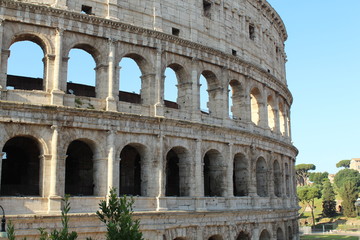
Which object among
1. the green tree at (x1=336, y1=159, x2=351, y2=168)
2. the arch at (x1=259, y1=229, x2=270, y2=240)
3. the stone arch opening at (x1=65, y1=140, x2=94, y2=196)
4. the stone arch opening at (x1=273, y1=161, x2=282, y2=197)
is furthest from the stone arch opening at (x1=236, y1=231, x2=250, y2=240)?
the green tree at (x1=336, y1=159, x2=351, y2=168)

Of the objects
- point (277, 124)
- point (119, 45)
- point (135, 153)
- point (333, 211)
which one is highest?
point (119, 45)

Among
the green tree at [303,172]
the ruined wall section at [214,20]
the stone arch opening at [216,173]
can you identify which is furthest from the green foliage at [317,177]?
the stone arch opening at [216,173]

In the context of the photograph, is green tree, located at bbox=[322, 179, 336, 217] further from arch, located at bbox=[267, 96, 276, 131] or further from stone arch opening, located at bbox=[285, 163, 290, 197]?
arch, located at bbox=[267, 96, 276, 131]

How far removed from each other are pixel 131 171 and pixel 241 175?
20.7ft

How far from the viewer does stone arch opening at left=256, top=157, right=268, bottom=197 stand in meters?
26.0

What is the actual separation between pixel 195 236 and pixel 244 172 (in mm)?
5202

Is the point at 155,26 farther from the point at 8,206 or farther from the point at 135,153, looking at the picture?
the point at 8,206

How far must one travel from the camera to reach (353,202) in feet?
217

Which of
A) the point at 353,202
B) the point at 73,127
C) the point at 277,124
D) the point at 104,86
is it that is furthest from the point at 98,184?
the point at 353,202

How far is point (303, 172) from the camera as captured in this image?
346ft

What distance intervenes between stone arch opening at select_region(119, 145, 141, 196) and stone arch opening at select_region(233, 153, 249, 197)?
560 centimetres

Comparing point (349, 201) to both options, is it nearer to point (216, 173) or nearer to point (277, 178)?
point (277, 178)

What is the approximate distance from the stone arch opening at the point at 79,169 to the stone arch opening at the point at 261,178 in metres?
10.3

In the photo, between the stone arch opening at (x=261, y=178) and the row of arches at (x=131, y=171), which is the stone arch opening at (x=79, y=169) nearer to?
the row of arches at (x=131, y=171)
